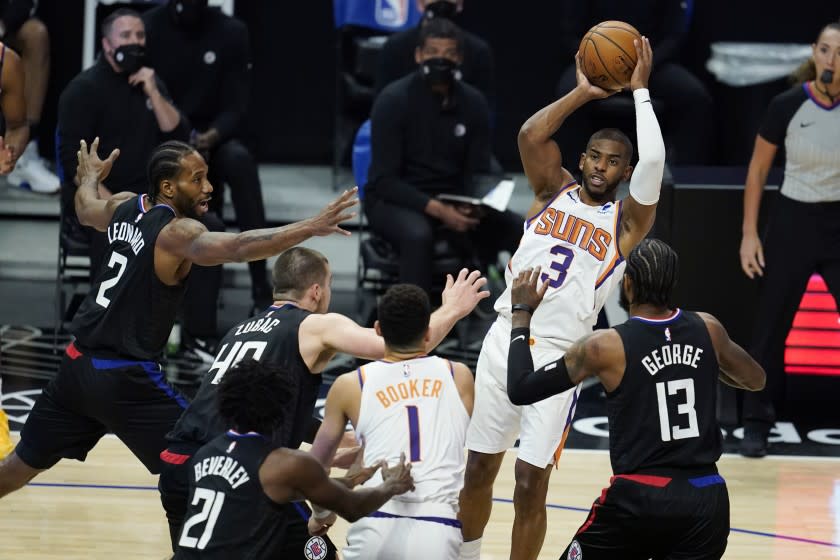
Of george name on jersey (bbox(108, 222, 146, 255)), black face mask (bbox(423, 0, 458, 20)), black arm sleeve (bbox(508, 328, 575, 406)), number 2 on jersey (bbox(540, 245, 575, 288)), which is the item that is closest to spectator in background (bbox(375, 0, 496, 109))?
black face mask (bbox(423, 0, 458, 20))

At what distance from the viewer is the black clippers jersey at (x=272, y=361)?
503 centimetres

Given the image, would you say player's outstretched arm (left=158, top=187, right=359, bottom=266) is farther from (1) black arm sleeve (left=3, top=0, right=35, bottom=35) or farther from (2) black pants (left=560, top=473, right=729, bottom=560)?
(1) black arm sleeve (left=3, top=0, right=35, bottom=35)

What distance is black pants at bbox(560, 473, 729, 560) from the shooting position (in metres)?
4.62

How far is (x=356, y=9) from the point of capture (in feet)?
36.2

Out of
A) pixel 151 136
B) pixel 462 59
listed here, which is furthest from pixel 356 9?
pixel 151 136

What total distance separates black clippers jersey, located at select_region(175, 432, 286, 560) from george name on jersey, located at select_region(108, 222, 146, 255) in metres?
1.45

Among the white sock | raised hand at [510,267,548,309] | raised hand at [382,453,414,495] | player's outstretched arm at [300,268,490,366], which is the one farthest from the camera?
the white sock

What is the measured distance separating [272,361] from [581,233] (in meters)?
1.59

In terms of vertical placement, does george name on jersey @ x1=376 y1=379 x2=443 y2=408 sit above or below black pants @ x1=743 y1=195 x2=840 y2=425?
above

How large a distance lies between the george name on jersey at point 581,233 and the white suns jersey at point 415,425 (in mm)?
1368

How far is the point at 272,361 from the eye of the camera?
4953mm

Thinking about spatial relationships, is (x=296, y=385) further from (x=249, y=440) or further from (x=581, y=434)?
(x=581, y=434)

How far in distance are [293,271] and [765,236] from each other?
3724 millimetres

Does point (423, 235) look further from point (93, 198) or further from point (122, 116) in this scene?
point (93, 198)
